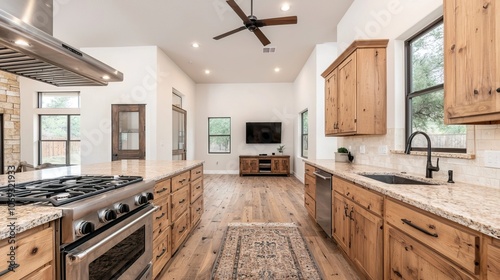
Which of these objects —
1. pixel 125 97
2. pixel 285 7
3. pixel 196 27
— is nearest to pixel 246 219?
pixel 285 7

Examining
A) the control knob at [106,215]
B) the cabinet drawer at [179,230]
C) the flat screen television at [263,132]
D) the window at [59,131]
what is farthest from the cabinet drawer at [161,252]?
the flat screen television at [263,132]

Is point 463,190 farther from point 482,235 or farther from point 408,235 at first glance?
point 482,235

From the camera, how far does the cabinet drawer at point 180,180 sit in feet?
7.44

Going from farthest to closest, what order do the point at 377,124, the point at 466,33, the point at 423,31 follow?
the point at 377,124
the point at 423,31
the point at 466,33

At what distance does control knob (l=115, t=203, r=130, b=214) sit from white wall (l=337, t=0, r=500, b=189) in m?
2.28

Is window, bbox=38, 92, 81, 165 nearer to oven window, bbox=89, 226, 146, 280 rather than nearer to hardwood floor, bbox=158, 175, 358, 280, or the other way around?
hardwood floor, bbox=158, 175, 358, 280

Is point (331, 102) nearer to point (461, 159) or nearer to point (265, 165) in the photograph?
point (461, 159)

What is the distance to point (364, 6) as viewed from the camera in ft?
10.3

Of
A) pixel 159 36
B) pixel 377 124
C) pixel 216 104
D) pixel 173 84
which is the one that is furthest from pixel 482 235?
pixel 216 104

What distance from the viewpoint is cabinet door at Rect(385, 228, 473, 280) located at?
1.03 metres

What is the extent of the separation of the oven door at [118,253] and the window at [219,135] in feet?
21.9

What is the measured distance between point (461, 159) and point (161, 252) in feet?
8.19

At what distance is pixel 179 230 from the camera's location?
2.42 metres

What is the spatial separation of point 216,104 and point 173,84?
7.95ft
